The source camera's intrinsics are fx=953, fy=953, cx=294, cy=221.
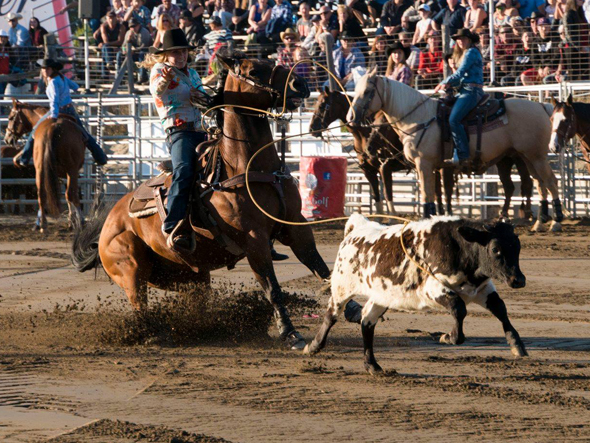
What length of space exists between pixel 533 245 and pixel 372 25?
328 inches

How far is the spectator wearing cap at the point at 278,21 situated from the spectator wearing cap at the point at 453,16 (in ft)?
11.5

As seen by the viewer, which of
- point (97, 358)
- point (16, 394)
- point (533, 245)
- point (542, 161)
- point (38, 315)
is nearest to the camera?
point (16, 394)

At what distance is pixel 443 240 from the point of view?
5.81 m

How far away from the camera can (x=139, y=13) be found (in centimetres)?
2267

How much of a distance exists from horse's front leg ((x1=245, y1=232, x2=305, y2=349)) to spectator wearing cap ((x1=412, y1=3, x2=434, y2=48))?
1110 centimetres

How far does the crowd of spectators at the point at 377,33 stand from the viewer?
639 inches

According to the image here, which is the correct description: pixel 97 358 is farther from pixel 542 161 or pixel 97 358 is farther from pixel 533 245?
pixel 542 161

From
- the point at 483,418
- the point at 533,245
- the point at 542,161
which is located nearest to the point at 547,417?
the point at 483,418

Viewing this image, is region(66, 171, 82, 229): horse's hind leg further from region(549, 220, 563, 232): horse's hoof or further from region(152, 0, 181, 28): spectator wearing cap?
region(549, 220, 563, 232): horse's hoof

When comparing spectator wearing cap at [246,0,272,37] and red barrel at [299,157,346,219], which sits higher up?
spectator wearing cap at [246,0,272,37]

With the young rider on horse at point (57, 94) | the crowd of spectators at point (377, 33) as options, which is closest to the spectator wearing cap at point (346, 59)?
the crowd of spectators at point (377, 33)

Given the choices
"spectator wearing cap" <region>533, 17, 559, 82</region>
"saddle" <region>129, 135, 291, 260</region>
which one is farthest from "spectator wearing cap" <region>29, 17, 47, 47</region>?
"saddle" <region>129, 135, 291, 260</region>

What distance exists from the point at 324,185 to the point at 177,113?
8.81 m

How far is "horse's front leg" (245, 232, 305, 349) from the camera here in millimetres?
7020
